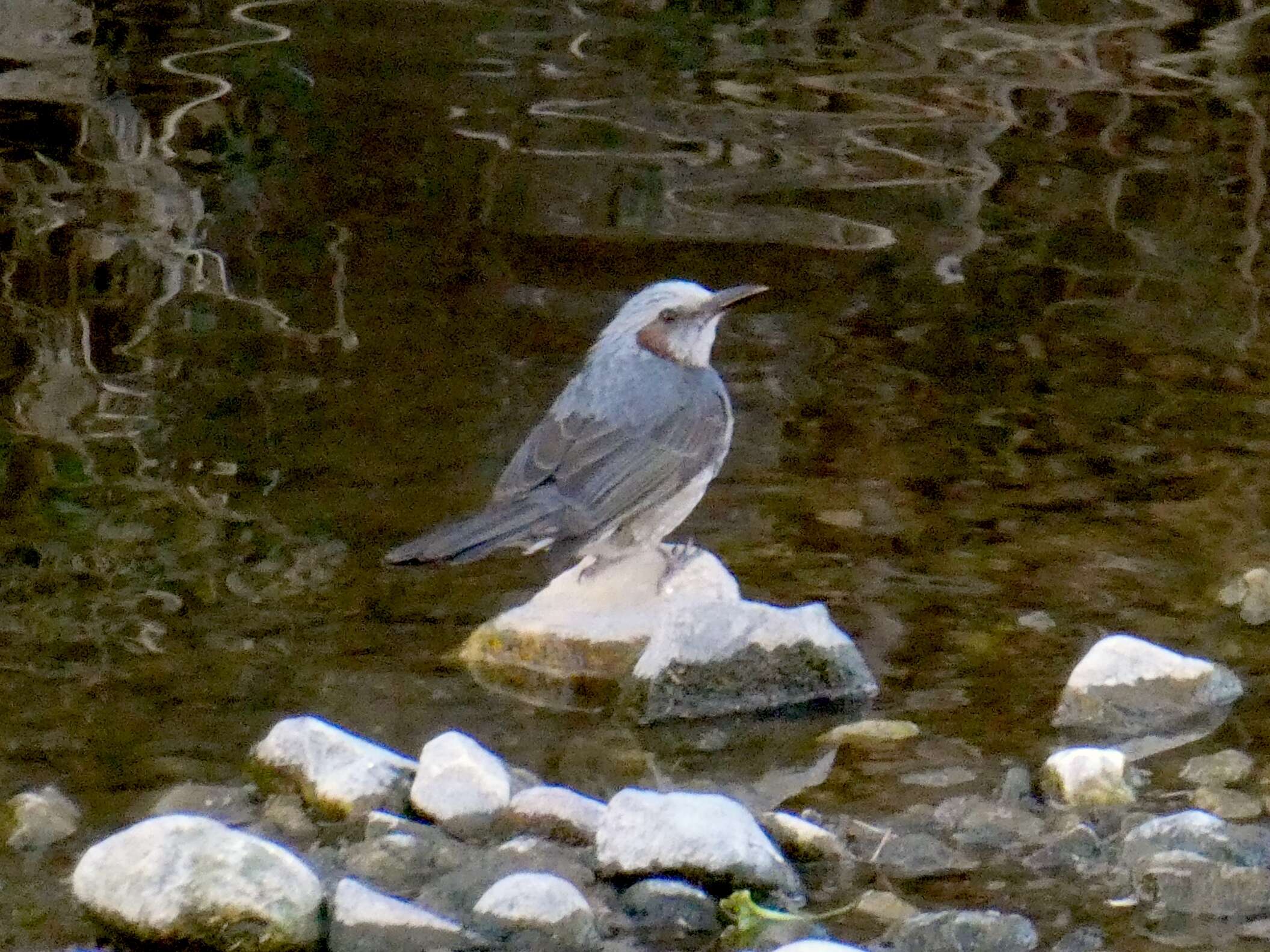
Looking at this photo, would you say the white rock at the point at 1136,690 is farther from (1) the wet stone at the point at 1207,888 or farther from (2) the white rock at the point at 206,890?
(2) the white rock at the point at 206,890

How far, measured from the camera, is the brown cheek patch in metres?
6.03

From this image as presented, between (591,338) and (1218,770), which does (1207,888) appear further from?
(591,338)

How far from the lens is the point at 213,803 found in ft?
14.5

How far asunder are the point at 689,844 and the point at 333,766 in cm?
85

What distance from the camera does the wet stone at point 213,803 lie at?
172 inches

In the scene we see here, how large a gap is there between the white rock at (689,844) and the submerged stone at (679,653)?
0.94 metres

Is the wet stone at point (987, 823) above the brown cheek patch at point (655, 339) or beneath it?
beneath

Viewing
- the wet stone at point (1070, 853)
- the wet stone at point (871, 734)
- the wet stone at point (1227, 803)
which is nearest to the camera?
the wet stone at point (1070, 853)

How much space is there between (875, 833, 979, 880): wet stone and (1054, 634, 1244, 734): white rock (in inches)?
30.6

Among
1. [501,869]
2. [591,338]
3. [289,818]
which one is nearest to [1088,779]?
[501,869]

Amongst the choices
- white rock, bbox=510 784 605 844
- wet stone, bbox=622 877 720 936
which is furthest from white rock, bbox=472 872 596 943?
white rock, bbox=510 784 605 844

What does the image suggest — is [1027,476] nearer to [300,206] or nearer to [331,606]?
[331,606]

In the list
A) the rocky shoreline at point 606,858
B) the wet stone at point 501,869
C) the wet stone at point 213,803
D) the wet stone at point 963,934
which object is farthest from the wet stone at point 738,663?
the wet stone at point 963,934

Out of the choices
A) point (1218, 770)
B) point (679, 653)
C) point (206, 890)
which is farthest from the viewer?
point (679, 653)
